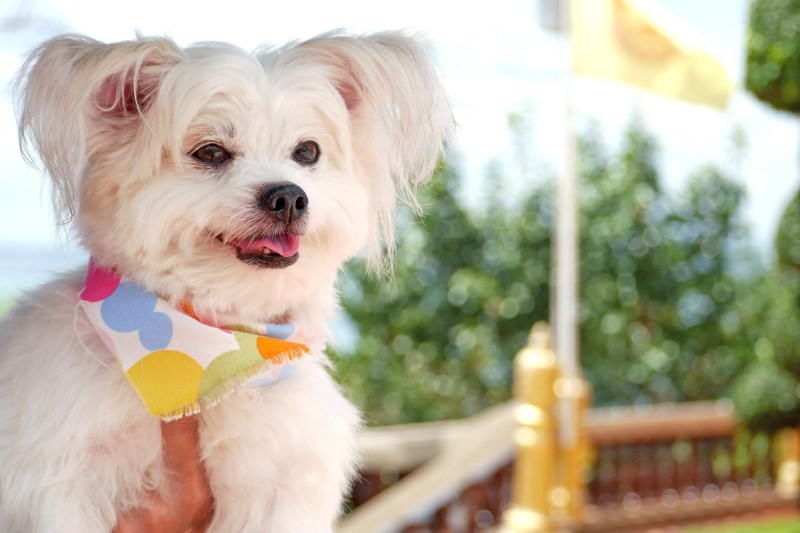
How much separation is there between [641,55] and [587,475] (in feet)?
10.9

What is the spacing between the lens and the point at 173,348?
1295 millimetres

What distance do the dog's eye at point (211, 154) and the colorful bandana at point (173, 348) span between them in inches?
8.0

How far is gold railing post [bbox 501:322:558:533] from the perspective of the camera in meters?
5.54

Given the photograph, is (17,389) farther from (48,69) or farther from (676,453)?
(676,453)

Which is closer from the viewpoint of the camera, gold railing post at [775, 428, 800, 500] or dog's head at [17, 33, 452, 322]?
dog's head at [17, 33, 452, 322]

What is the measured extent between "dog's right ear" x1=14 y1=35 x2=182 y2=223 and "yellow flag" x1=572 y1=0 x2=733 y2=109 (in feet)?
14.2

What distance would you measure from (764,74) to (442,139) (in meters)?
4.46

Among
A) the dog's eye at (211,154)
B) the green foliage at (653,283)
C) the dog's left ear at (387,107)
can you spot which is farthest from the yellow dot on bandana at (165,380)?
the green foliage at (653,283)

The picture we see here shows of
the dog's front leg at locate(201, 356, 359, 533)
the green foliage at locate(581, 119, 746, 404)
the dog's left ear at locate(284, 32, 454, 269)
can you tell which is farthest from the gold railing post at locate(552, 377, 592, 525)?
the dog's front leg at locate(201, 356, 359, 533)

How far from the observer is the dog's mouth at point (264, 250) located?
1.28 meters

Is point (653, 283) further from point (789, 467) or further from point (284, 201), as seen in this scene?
point (284, 201)

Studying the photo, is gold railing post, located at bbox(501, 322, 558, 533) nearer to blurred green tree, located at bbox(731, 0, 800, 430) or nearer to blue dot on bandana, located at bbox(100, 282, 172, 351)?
blurred green tree, located at bbox(731, 0, 800, 430)

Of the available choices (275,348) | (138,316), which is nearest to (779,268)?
(275,348)

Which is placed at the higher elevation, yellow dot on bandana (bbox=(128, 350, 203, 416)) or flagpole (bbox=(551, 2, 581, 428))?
yellow dot on bandana (bbox=(128, 350, 203, 416))
